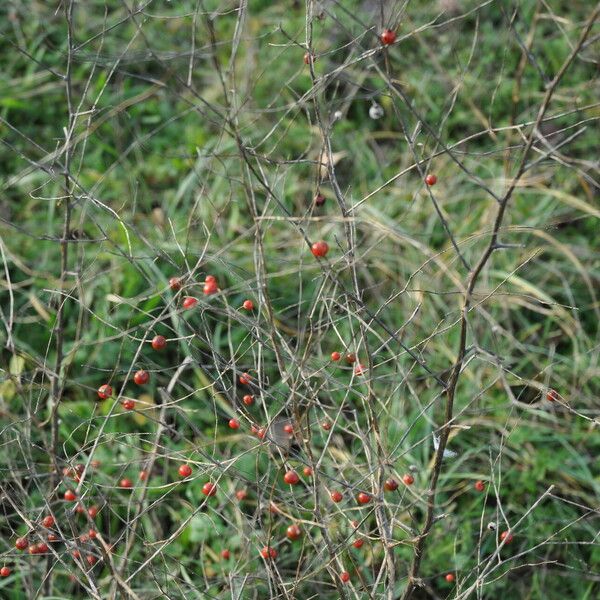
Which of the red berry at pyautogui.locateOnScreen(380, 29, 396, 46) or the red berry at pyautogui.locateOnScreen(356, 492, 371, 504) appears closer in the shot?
the red berry at pyautogui.locateOnScreen(380, 29, 396, 46)

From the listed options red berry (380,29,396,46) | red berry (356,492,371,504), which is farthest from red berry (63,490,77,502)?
red berry (380,29,396,46)

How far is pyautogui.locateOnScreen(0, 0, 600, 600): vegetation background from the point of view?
2.09m

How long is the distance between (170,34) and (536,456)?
2.91 metres

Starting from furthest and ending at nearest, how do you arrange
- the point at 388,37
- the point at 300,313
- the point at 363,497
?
the point at 300,313 → the point at 363,497 → the point at 388,37

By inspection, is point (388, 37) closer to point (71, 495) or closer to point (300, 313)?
point (71, 495)

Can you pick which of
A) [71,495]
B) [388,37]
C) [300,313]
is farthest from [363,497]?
[300,313]

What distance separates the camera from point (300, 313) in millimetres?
3545

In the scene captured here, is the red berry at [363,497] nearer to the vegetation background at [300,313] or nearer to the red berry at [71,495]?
the vegetation background at [300,313]

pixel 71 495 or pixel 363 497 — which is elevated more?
pixel 71 495

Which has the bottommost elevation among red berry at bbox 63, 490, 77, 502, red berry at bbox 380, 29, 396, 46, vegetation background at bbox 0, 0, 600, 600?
vegetation background at bbox 0, 0, 600, 600

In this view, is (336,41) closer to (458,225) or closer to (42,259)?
(458,225)

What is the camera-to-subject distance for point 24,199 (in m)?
4.00

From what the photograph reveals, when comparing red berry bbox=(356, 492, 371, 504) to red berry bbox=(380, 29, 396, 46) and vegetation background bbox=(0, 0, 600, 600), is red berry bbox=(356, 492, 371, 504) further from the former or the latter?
red berry bbox=(380, 29, 396, 46)

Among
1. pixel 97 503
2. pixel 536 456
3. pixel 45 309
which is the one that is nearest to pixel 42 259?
pixel 45 309
